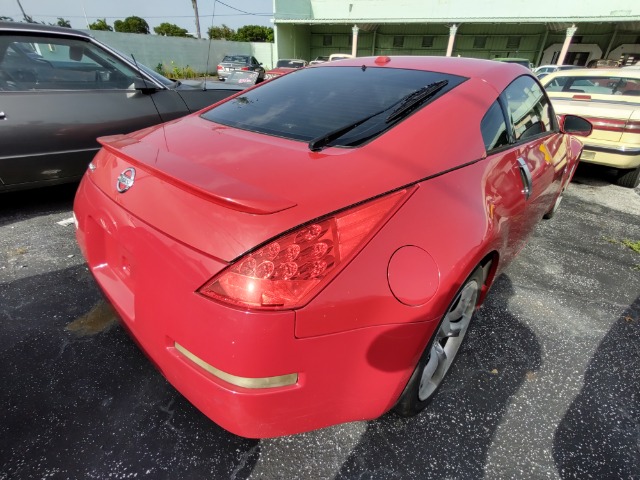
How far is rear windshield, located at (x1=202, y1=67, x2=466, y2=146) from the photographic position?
161cm

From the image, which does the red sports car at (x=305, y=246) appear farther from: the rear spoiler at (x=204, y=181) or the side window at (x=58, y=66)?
the side window at (x=58, y=66)

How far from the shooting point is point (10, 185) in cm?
311

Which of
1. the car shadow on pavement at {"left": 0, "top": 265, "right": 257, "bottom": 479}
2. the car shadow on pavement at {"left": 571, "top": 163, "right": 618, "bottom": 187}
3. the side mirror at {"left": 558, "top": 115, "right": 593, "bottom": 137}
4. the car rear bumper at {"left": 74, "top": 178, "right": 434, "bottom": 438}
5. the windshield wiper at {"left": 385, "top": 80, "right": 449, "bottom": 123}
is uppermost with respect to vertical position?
the windshield wiper at {"left": 385, "top": 80, "right": 449, "bottom": 123}

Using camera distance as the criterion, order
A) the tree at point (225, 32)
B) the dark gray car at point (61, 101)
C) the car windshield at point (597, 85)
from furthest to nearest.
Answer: the tree at point (225, 32), the car windshield at point (597, 85), the dark gray car at point (61, 101)

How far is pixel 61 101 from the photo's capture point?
3.13m

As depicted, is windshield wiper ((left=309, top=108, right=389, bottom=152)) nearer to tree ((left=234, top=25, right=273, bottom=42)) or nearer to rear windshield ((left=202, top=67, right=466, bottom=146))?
rear windshield ((left=202, top=67, right=466, bottom=146))

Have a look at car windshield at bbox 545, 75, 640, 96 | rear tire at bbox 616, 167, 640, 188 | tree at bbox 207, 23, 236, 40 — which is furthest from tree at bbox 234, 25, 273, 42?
rear tire at bbox 616, 167, 640, 188

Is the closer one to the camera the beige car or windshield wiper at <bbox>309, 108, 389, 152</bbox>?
windshield wiper at <bbox>309, 108, 389, 152</bbox>

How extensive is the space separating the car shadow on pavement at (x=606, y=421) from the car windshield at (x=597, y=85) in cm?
478

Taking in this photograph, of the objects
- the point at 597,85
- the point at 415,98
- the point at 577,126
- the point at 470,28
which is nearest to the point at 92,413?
the point at 415,98

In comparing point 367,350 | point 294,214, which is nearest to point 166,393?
point 367,350

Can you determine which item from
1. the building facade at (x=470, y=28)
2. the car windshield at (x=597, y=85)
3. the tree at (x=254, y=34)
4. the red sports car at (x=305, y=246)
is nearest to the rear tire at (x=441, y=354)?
the red sports car at (x=305, y=246)

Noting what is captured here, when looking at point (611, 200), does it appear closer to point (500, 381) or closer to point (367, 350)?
point (500, 381)

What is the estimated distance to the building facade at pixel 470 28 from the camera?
73.4 feet
